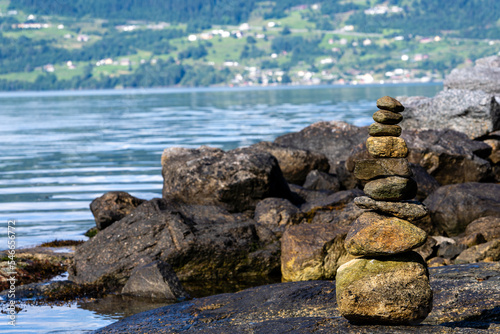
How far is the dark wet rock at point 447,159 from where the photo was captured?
78.3 feet

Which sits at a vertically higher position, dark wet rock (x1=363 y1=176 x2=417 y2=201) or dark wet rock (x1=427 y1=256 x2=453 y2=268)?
dark wet rock (x1=363 y1=176 x2=417 y2=201)

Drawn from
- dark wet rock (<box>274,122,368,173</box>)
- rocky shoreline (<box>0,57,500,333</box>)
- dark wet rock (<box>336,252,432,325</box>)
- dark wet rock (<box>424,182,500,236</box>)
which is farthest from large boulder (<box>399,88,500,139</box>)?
dark wet rock (<box>336,252,432,325</box>)

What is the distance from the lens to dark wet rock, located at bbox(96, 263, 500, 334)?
9602mm

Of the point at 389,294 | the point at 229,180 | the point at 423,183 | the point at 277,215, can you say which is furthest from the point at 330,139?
the point at 389,294

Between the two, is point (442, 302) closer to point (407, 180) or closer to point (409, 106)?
point (407, 180)

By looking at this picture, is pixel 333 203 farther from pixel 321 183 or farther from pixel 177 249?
pixel 321 183

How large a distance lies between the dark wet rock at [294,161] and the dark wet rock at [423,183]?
488 centimetres

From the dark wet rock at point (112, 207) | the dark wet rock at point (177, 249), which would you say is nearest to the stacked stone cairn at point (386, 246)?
the dark wet rock at point (177, 249)

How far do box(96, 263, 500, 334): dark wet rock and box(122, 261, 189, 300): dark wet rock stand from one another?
2.36 meters

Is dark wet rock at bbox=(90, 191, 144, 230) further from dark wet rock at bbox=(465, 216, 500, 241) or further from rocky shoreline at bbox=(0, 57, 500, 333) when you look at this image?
dark wet rock at bbox=(465, 216, 500, 241)

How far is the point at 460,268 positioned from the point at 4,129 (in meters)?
70.6

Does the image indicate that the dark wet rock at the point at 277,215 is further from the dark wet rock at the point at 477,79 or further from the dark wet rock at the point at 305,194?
the dark wet rock at the point at 477,79

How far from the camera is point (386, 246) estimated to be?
956 centimetres

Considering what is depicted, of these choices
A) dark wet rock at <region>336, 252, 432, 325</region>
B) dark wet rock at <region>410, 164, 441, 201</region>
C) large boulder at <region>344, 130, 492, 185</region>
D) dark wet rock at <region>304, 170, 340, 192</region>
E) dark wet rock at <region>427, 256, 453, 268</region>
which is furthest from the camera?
dark wet rock at <region>304, 170, 340, 192</region>
